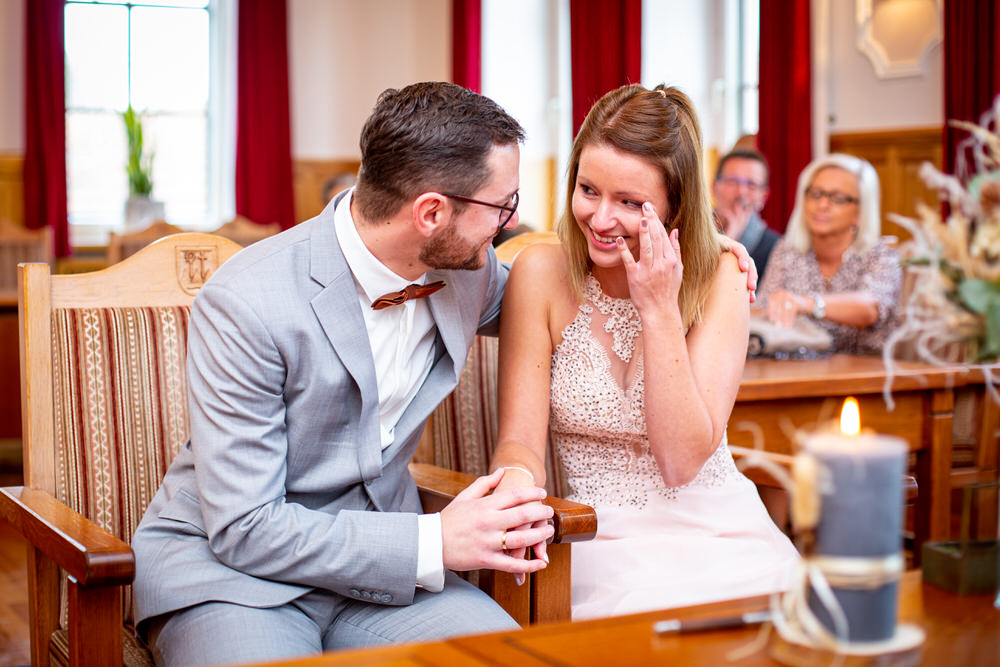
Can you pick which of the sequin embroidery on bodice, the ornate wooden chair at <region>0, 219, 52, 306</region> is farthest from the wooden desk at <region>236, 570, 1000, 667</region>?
the ornate wooden chair at <region>0, 219, 52, 306</region>

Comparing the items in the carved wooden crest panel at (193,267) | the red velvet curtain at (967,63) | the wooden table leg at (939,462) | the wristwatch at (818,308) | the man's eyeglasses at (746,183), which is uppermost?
the red velvet curtain at (967,63)

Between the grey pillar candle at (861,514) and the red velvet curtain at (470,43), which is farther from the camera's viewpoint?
the red velvet curtain at (470,43)

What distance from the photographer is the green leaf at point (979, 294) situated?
0.94 m

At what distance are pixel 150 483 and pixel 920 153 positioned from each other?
15.1 ft

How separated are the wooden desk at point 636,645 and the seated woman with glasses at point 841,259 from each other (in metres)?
2.33

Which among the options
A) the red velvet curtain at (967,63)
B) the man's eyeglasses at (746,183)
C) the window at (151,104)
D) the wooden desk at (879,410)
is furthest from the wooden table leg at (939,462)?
the window at (151,104)

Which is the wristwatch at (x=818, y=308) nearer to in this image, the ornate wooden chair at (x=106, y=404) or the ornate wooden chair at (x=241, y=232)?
the ornate wooden chair at (x=106, y=404)

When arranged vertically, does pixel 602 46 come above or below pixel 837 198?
above

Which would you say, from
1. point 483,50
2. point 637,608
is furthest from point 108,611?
point 483,50

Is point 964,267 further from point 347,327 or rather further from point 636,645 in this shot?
point 347,327

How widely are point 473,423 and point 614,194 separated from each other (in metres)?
0.59

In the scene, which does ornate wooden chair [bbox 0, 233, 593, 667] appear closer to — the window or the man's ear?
the man's ear

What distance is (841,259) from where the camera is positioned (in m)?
3.58

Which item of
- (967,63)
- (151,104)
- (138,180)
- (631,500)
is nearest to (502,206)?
(631,500)
